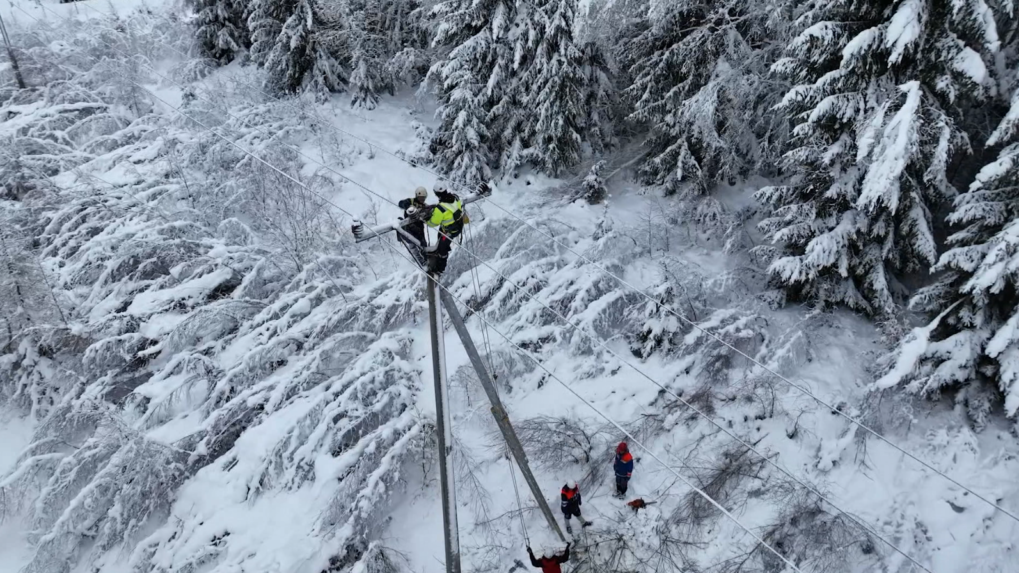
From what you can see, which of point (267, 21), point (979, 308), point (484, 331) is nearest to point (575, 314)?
point (484, 331)

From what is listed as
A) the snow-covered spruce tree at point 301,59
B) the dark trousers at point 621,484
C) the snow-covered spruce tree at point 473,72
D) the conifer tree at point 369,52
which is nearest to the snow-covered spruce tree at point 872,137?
the dark trousers at point 621,484

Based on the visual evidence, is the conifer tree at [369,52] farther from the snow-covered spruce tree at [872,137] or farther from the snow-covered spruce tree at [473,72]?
the snow-covered spruce tree at [872,137]

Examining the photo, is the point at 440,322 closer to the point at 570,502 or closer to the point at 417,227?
the point at 417,227

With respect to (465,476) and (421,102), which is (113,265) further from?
(421,102)

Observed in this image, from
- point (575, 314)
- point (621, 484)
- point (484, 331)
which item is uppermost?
point (484, 331)

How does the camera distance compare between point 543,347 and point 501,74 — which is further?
point 501,74

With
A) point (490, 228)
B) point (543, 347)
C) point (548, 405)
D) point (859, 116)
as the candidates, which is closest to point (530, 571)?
point (548, 405)

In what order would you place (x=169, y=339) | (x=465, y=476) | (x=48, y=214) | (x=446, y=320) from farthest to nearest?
(x=48, y=214)
(x=446, y=320)
(x=169, y=339)
(x=465, y=476)
